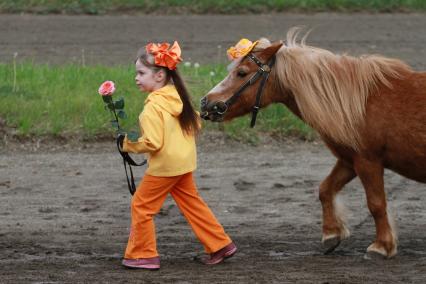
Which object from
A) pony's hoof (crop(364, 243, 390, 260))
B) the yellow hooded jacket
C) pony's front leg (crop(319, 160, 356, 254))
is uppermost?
the yellow hooded jacket

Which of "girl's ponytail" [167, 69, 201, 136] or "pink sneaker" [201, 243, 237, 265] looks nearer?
"girl's ponytail" [167, 69, 201, 136]

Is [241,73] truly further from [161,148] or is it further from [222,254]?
[222,254]

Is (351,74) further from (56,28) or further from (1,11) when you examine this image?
(1,11)

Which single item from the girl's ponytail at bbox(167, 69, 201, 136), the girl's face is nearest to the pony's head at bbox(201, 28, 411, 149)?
the girl's ponytail at bbox(167, 69, 201, 136)

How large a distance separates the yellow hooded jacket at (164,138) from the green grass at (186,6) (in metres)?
9.99

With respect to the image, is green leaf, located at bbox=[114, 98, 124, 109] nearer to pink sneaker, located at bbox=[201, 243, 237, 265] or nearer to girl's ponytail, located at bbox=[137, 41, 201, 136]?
girl's ponytail, located at bbox=[137, 41, 201, 136]

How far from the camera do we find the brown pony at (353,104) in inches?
272

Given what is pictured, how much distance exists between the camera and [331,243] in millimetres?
7328

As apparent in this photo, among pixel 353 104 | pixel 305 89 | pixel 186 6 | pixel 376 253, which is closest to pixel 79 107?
pixel 305 89

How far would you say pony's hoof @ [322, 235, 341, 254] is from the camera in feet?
24.0

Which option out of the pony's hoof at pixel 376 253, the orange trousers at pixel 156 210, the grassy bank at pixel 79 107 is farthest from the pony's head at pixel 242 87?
the grassy bank at pixel 79 107

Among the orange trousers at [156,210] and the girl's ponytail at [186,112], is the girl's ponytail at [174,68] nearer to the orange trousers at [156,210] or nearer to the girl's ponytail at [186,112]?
the girl's ponytail at [186,112]

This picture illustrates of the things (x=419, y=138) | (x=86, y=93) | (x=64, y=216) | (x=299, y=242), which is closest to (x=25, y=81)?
(x=86, y=93)

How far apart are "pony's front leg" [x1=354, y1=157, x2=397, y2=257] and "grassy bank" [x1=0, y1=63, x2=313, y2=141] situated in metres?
3.33
